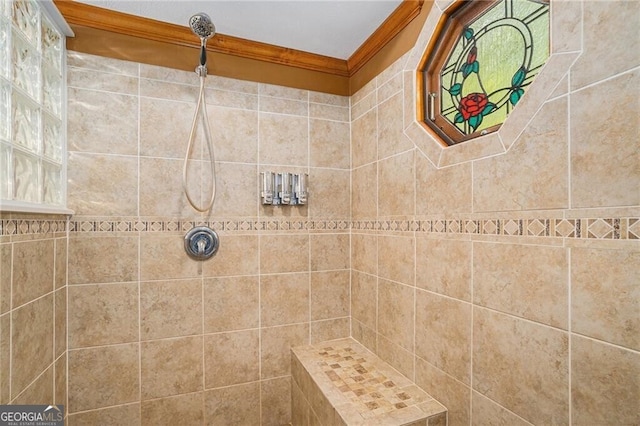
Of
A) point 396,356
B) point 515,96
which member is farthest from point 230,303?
point 515,96

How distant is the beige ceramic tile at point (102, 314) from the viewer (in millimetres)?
1431

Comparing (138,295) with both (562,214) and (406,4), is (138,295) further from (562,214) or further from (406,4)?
(406,4)

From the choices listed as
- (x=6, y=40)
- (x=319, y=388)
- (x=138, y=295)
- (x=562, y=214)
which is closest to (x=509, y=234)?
(x=562, y=214)

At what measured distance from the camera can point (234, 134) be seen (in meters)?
1.70

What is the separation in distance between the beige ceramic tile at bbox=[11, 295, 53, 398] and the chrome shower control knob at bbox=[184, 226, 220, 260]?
572mm

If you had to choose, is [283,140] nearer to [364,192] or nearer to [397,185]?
[364,192]

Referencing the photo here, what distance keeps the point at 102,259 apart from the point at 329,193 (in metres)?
1.24

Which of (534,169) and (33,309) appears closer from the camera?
(534,169)

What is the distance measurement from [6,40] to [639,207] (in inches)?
74.1

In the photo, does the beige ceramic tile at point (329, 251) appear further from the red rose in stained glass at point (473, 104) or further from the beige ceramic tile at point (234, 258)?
the red rose in stained glass at point (473, 104)

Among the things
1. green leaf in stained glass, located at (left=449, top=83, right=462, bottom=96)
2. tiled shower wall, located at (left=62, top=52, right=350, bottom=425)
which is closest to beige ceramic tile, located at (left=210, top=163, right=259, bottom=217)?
tiled shower wall, located at (left=62, top=52, right=350, bottom=425)

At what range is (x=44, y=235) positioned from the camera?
3.99 ft

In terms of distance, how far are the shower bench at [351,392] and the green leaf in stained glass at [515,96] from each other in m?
1.18

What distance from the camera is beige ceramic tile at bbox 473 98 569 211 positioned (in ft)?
2.74
